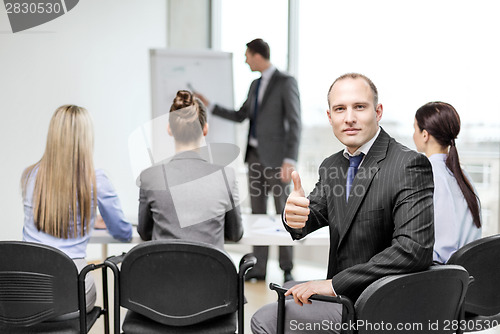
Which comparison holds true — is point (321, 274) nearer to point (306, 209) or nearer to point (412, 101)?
point (412, 101)

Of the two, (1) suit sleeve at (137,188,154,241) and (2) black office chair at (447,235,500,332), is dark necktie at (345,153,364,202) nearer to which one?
(2) black office chair at (447,235,500,332)

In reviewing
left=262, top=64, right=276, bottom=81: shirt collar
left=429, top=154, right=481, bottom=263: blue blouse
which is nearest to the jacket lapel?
left=429, top=154, right=481, bottom=263: blue blouse

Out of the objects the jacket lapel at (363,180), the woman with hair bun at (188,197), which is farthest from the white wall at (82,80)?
the jacket lapel at (363,180)

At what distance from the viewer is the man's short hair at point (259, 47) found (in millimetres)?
3988

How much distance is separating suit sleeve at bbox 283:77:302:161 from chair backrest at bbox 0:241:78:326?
2.29m

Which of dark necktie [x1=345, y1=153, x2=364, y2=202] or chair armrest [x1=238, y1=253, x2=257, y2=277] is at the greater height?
dark necktie [x1=345, y1=153, x2=364, y2=202]

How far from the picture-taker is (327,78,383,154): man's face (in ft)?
5.45

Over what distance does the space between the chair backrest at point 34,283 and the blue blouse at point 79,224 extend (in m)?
0.35

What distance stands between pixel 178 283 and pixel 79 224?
0.65 meters

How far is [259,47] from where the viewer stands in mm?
3996

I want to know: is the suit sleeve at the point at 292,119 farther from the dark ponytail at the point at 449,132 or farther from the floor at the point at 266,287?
the dark ponytail at the point at 449,132

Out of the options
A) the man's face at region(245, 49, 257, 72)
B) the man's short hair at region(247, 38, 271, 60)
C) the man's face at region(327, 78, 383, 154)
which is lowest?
the man's face at region(327, 78, 383, 154)

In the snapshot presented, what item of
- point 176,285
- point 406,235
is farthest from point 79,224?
point 406,235

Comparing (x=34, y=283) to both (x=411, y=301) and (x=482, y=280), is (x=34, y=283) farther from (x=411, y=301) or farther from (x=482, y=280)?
(x=482, y=280)
